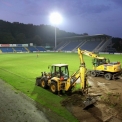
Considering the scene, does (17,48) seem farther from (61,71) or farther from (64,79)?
(64,79)

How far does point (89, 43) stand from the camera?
311 ft

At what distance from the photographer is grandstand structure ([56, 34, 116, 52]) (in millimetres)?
85688

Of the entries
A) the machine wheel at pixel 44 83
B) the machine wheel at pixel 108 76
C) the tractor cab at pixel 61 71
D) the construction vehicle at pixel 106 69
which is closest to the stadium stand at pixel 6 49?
the construction vehicle at pixel 106 69

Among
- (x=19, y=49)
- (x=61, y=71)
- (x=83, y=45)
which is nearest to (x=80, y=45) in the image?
(x=83, y=45)

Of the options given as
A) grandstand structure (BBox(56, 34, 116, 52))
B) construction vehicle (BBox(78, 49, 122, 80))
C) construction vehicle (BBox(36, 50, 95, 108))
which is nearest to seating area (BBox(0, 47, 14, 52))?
grandstand structure (BBox(56, 34, 116, 52))

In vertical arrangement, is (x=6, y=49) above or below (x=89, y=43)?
below

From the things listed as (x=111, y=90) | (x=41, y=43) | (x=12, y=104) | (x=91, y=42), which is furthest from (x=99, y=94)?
(x=41, y=43)

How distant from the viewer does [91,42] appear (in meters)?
95.1

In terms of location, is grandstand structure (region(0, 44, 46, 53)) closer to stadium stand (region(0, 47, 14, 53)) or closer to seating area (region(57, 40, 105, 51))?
stadium stand (region(0, 47, 14, 53))

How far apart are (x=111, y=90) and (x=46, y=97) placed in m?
6.26

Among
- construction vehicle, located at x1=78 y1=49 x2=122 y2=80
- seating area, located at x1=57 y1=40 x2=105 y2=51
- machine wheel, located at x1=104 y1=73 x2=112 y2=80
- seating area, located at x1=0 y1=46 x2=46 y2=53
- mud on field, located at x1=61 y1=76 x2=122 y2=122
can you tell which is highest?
seating area, located at x1=57 y1=40 x2=105 y2=51

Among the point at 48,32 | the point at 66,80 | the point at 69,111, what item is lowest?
the point at 69,111

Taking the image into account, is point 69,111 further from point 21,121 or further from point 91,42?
point 91,42

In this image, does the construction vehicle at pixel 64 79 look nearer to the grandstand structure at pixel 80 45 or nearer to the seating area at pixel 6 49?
the grandstand structure at pixel 80 45
